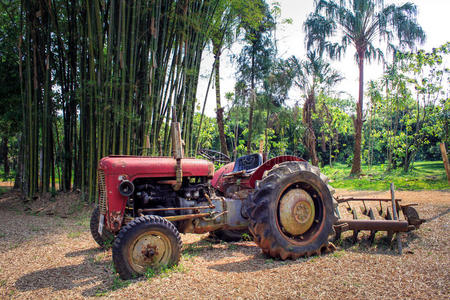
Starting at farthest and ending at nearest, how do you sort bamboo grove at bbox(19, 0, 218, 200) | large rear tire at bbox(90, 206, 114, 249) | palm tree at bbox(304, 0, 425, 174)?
palm tree at bbox(304, 0, 425, 174)
bamboo grove at bbox(19, 0, 218, 200)
large rear tire at bbox(90, 206, 114, 249)

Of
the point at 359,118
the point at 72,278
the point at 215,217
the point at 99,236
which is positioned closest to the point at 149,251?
the point at 72,278

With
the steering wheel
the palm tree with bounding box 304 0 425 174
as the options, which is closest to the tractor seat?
the steering wheel

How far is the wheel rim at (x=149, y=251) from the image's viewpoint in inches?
101

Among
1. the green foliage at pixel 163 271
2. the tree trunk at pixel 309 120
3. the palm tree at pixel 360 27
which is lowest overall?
the green foliage at pixel 163 271

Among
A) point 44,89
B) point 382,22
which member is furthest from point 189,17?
point 382,22

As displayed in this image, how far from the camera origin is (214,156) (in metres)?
4.08

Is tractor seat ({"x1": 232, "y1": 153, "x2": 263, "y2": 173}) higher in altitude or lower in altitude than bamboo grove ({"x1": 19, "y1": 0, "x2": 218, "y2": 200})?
lower

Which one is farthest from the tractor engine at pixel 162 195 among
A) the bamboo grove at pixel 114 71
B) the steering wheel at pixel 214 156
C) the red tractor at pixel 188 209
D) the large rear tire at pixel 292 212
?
the bamboo grove at pixel 114 71

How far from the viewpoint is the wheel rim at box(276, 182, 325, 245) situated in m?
3.14

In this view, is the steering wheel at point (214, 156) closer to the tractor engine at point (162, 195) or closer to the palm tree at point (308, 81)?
the tractor engine at point (162, 195)

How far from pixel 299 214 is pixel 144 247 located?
156 cm

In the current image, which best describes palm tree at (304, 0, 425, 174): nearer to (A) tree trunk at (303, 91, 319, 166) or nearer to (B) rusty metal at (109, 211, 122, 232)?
(A) tree trunk at (303, 91, 319, 166)

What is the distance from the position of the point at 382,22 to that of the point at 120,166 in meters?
13.7

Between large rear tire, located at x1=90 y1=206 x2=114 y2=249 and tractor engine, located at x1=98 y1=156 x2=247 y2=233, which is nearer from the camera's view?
A: tractor engine, located at x1=98 y1=156 x2=247 y2=233
